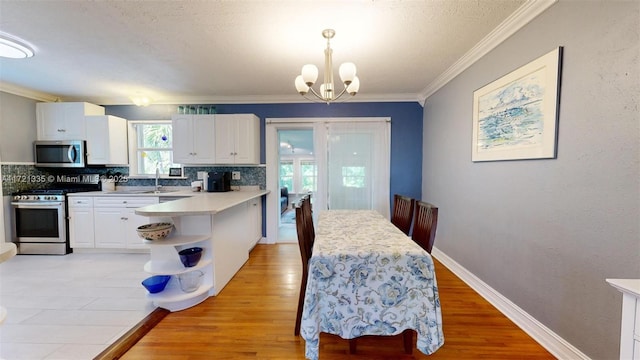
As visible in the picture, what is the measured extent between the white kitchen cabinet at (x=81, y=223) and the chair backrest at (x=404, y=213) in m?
4.14

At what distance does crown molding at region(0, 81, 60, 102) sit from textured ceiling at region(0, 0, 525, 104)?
39mm

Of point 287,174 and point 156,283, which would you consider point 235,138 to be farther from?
point 287,174

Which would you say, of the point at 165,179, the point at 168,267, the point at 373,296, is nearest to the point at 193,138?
the point at 165,179

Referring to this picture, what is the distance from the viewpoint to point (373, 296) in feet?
4.35

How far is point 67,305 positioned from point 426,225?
123 inches

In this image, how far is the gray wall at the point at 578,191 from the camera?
118cm

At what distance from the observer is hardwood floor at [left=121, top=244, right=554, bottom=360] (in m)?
1.55

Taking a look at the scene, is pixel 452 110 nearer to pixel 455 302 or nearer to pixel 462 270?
pixel 462 270

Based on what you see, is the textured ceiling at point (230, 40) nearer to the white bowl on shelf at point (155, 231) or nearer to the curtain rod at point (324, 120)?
the curtain rod at point (324, 120)

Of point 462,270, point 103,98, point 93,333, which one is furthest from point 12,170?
point 462,270

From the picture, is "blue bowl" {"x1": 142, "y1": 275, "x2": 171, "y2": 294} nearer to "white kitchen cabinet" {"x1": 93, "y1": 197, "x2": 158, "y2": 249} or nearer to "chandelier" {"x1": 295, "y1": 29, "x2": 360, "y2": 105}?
"white kitchen cabinet" {"x1": 93, "y1": 197, "x2": 158, "y2": 249}

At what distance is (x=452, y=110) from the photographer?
2.82m

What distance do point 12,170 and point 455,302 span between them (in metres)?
5.78

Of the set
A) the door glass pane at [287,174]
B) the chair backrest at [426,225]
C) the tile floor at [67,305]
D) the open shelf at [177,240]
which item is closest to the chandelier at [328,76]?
the chair backrest at [426,225]
